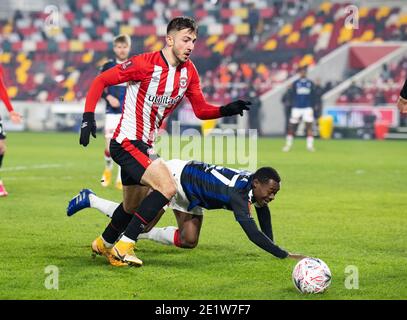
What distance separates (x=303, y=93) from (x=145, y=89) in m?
18.0

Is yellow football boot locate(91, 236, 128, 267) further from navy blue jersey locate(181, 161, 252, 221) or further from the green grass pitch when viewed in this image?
navy blue jersey locate(181, 161, 252, 221)

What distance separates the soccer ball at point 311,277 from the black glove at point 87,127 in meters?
2.01

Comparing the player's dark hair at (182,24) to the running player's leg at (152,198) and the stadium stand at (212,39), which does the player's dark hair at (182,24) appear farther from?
the stadium stand at (212,39)

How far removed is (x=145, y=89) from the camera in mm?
7633

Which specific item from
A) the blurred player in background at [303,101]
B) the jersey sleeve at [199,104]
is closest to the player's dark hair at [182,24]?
the jersey sleeve at [199,104]

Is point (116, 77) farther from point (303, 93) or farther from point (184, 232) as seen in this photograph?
point (303, 93)

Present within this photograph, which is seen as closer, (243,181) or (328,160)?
(243,181)

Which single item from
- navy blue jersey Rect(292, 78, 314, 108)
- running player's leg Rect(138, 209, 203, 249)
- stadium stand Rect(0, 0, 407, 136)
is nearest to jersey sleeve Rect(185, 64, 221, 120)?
running player's leg Rect(138, 209, 203, 249)

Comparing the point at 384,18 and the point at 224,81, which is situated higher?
the point at 384,18

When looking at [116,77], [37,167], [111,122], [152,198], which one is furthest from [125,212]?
[37,167]

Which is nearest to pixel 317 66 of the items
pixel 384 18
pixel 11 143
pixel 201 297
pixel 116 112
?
pixel 384 18

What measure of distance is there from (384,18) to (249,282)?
31.2m
